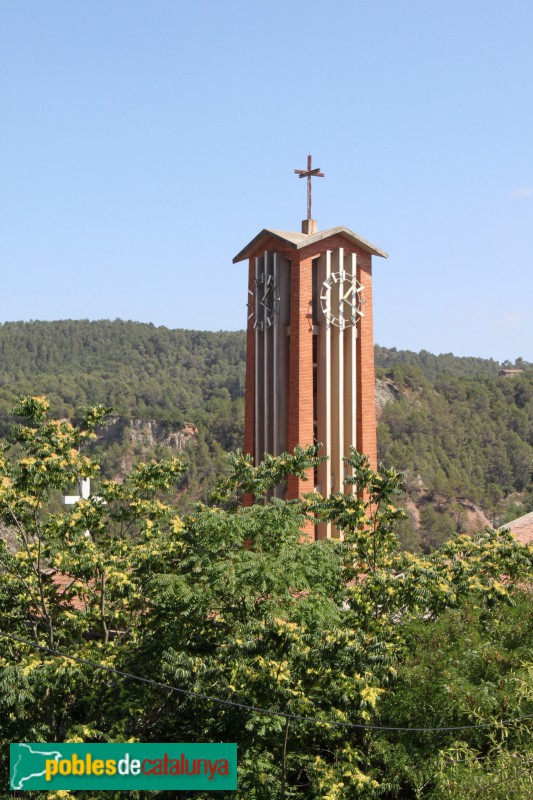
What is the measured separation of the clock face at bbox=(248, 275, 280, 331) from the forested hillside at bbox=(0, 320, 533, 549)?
123ft

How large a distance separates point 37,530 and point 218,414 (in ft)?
283

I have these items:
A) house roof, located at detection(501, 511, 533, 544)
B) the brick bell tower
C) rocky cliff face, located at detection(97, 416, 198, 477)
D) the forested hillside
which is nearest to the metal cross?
the brick bell tower

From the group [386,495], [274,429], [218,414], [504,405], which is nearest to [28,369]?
[218,414]

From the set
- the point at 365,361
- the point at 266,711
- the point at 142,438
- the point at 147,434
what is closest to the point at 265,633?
the point at 266,711

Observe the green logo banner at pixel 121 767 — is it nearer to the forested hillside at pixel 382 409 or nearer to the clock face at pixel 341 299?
the clock face at pixel 341 299

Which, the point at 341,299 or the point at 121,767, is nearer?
the point at 121,767

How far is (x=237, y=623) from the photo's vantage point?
13680 mm

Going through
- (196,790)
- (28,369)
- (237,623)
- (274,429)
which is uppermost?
(28,369)

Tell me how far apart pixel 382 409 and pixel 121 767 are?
83.1 m

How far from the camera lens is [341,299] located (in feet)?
74.9

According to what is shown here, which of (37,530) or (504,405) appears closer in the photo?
(37,530)

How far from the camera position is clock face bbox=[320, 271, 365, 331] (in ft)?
74.5

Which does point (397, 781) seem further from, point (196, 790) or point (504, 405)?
point (504, 405)

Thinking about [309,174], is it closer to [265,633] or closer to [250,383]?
[250,383]
